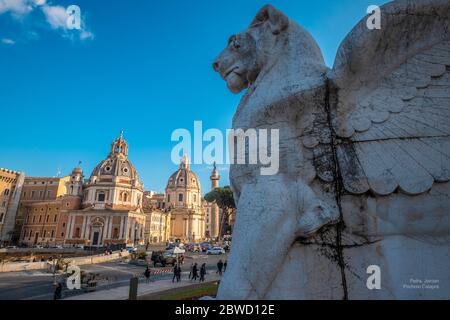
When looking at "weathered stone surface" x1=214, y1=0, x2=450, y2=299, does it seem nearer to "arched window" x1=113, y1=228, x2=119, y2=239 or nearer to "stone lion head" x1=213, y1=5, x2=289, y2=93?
"stone lion head" x1=213, y1=5, x2=289, y2=93

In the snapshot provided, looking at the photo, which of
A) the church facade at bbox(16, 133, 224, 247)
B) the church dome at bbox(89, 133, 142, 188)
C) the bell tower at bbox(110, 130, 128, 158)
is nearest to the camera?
the church facade at bbox(16, 133, 224, 247)

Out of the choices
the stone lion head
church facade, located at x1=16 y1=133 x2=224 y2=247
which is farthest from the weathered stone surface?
church facade, located at x1=16 y1=133 x2=224 y2=247

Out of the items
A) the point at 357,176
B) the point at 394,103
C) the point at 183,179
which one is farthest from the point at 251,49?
the point at 183,179

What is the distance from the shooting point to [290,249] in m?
2.00

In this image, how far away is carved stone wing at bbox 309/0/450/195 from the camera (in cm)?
200

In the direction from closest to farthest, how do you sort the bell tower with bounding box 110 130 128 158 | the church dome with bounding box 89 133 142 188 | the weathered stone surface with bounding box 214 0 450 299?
the weathered stone surface with bounding box 214 0 450 299, the church dome with bounding box 89 133 142 188, the bell tower with bounding box 110 130 128 158

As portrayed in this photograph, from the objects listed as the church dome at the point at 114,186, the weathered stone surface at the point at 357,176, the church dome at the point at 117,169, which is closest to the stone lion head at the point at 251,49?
the weathered stone surface at the point at 357,176

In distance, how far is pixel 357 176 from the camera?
6.73 feet

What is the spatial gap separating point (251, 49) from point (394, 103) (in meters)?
1.37

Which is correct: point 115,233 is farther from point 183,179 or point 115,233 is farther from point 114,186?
point 183,179

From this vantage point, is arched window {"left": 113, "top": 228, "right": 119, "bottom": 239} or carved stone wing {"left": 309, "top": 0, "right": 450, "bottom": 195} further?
arched window {"left": 113, "top": 228, "right": 119, "bottom": 239}

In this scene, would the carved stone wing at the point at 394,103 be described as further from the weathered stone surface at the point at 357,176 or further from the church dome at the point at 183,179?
the church dome at the point at 183,179

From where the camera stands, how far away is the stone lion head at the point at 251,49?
2.67m
